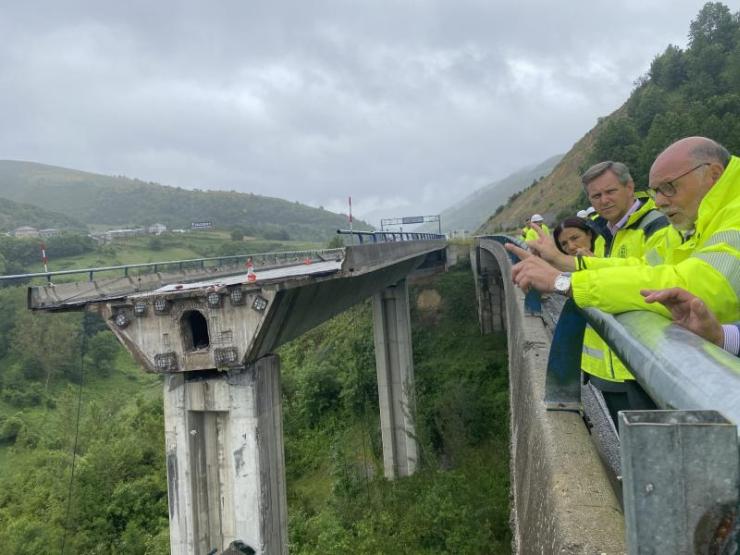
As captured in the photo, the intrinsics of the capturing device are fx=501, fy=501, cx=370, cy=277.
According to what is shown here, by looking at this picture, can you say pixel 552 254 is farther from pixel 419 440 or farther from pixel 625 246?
pixel 419 440

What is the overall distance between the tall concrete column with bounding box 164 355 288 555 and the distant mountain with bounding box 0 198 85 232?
143 meters

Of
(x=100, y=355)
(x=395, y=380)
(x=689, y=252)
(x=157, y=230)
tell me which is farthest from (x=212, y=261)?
(x=157, y=230)

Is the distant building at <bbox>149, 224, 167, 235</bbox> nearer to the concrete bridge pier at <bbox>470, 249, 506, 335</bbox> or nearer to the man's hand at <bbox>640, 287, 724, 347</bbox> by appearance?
the concrete bridge pier at <bbox>470, 249, 506, 335</bbox>

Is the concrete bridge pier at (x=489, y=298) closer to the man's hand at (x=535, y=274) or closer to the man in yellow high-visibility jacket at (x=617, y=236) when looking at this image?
the man in yellow high-visibility jacket at (x=617, y=236)

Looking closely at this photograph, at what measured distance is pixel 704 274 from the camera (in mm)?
1846

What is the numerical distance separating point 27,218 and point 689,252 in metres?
172

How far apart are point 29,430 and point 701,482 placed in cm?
4105

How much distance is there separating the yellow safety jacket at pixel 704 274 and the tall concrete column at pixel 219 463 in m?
5.26

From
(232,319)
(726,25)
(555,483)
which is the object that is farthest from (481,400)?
(726,25)

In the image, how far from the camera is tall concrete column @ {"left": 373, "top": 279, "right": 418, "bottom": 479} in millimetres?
20984

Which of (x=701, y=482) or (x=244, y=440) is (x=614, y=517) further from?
(x=244, y=440)

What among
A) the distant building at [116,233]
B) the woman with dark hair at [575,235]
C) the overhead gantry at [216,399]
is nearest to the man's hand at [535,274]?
the woman with dark hair at [575,235]

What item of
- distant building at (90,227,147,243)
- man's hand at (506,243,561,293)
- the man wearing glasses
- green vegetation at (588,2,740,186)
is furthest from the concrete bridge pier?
the man wearing glasses

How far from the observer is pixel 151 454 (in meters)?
22.6
